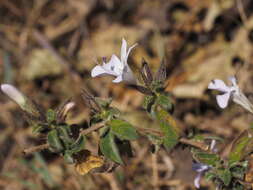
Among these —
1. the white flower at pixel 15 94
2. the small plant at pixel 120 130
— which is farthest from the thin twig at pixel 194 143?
the white flower at pixel 15 94

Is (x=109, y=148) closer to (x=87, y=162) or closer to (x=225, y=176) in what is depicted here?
(x=87, y=162)

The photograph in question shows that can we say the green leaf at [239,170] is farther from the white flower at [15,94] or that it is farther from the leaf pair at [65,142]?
the white flower at [15,94]

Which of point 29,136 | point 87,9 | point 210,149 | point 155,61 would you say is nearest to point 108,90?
point 155,61

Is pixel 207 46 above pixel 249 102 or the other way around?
above

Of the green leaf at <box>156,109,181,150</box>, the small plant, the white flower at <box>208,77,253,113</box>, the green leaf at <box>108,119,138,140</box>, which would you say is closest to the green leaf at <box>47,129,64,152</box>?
the small plant

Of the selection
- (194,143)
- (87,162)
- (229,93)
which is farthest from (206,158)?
(87,162)

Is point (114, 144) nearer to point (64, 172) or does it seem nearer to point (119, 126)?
point (119, 126)

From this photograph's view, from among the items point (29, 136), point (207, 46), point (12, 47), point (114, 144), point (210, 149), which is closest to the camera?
point (114, 144)
